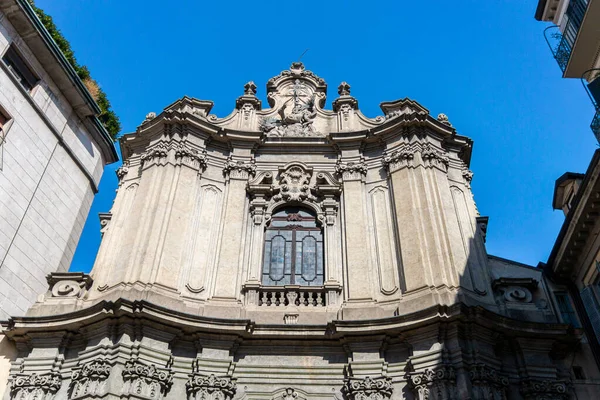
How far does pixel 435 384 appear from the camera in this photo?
37.3ft

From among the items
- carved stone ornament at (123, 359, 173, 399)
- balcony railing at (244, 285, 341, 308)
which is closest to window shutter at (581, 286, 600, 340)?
balcony railing at (244, 285, 341, 308)

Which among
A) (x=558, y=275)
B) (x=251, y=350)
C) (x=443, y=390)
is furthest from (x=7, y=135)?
(x=558, y=275)

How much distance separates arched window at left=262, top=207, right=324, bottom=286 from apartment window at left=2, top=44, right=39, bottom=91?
839 cm

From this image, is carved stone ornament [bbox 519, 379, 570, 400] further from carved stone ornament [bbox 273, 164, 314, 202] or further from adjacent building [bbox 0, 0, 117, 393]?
adjacent building [bbox 0, 0, 117, 393]

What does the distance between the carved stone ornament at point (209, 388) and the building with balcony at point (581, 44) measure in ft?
32.9

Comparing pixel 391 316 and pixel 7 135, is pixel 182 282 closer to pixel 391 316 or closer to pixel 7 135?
pixel 391 316

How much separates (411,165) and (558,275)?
4.67 m

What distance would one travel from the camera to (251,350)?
41.8 feet

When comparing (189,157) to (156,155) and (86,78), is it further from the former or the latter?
(86,78)

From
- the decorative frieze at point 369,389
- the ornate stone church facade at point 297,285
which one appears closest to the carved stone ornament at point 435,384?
the ornate stone church facade at point 297,285

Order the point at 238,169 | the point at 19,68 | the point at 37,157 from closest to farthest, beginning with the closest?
1. the point at 37,157
2. the point at 238,169
3. the point at 19,68

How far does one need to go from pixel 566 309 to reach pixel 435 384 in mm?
4713

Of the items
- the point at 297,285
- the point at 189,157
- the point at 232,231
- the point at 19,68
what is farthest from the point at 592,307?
the point at 19,68

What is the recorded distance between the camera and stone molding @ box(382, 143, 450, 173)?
1612 centimetres
